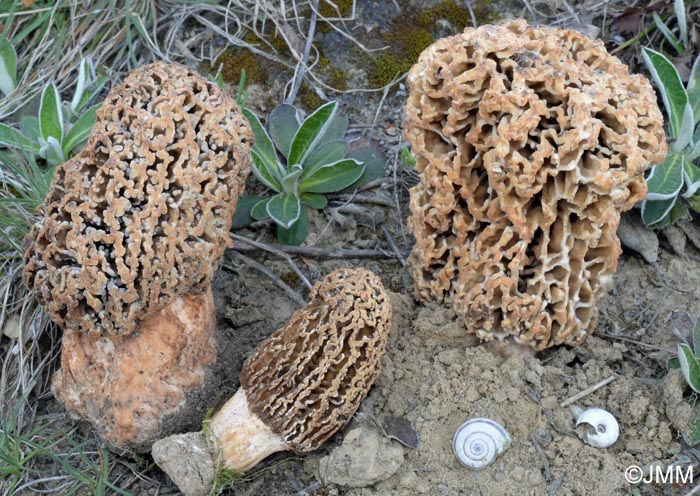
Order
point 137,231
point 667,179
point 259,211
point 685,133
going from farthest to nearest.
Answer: point 259,211 → point 685,133 → point 667,179 → point 137,231

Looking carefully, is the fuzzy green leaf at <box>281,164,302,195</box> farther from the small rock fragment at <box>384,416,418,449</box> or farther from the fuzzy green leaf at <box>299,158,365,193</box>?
the small rock fragment at <box>384,416,418,449</box>

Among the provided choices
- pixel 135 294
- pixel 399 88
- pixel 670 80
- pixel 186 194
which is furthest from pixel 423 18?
pixel 135 294

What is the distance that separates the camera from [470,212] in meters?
3.98

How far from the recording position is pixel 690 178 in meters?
4.50

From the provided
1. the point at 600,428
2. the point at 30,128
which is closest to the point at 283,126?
the point at 30,128

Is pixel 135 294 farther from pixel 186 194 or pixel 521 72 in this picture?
pixel 521 72

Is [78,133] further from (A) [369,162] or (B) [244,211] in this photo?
(A) [369,162]

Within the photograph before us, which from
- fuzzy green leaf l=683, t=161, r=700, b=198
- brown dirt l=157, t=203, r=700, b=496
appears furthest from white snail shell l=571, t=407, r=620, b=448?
fuzzy green leaf l=683, t=161, r=700, b=198

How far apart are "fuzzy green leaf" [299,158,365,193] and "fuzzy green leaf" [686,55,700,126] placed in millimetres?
1870

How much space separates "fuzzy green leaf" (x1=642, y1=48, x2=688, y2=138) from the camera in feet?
15.1

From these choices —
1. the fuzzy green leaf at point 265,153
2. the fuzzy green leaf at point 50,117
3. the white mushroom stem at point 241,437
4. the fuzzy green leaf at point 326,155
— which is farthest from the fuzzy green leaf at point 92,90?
the white mushroom stem at point 241,437

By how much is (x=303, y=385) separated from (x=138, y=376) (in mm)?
792

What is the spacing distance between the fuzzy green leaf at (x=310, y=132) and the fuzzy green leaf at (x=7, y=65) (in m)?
1.84

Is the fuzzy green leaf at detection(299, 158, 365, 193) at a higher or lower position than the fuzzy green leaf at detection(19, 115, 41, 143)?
lower
